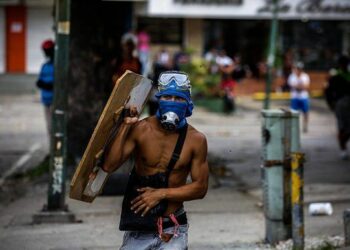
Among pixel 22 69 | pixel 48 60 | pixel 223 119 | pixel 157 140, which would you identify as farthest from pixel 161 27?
pixel 157 140

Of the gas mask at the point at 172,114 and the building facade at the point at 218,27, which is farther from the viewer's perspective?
the building facade at the point at 218,27

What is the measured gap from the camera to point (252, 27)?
3759cm

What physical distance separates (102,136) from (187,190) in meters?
0.61

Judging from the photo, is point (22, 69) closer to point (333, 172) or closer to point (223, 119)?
point (223, 119)

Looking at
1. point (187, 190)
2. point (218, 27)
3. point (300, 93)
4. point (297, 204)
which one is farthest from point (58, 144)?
point (218, 27)

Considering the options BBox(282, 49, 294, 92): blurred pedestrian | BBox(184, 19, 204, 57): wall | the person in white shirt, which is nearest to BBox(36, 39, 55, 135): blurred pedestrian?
the person in white shirt

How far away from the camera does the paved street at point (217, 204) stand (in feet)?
31.1

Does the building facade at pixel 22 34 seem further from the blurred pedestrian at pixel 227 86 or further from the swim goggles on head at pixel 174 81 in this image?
the swim goggles on head at pixel 174 81

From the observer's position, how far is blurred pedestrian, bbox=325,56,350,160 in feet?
52.7

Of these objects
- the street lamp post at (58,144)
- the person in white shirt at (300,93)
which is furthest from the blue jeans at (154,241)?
the person in white shirt at (300,93)

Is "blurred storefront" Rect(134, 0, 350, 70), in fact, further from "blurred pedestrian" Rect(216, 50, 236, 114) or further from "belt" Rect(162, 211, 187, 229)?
"belt" Rect(162, 211, 187, 229)

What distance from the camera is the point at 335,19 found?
37.0 metres

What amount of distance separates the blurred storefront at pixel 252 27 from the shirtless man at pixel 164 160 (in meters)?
28.9

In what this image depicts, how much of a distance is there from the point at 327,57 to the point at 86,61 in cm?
2528
